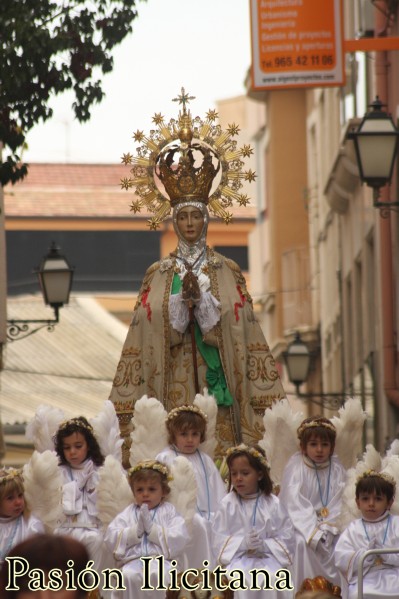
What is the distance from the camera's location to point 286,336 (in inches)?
1596

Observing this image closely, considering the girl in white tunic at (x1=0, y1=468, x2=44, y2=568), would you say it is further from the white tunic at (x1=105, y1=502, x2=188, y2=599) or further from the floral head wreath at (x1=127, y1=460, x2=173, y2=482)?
the floral head wreath at (x1=127, y1=460, x2=173, y2=482)

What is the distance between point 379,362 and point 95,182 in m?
33.6

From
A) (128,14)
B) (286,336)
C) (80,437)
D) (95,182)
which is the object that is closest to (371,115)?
(128,14)

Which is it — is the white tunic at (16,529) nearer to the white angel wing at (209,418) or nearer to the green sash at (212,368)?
the white angel wing at (209,418)

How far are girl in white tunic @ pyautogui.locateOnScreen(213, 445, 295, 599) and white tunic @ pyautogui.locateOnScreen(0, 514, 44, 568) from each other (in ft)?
3.69

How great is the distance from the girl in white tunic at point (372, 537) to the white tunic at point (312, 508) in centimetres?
55

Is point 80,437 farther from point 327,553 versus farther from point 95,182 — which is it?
point 95,182

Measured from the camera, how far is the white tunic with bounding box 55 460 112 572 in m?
12.7

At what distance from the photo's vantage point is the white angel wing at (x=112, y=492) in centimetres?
1237

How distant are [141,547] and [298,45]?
596cm

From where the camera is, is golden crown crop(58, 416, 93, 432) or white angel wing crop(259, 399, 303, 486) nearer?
golden crown crop(58, 416, 93, 432)

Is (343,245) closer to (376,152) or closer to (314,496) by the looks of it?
(376,152)

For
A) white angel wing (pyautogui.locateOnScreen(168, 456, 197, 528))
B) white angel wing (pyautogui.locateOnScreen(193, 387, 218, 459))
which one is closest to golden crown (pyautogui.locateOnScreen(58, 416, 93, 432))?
white angel wing (pyautogui.locateOnScreen(193, 387, 218, 459))

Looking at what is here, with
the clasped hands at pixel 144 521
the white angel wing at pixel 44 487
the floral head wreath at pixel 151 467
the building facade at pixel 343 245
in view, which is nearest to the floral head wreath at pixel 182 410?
the white angel wing at pixel 44 487
